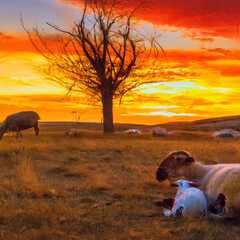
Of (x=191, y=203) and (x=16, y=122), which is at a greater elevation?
(x=16, y=122)

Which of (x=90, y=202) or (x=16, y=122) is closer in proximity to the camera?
(x=90, y=202)

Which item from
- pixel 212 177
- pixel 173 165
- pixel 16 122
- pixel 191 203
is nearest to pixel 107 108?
pixel 16 122

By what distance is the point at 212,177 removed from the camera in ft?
18.4

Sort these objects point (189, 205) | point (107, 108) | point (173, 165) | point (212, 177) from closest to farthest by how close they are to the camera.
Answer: point (189, 205), point (212, 177), point (173, 165), point (107, 108)

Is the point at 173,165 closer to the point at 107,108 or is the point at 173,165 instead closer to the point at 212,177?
the point at 212,177

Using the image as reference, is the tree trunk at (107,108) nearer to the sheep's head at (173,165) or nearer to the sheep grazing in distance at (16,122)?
the sheep grazing in distance at (16,122)

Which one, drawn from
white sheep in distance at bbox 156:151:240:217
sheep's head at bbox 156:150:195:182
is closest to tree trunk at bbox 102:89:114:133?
white sheep in distance at bbox 156:151:240:217

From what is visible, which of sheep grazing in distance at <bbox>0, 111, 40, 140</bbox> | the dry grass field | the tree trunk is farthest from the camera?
the tree trunk

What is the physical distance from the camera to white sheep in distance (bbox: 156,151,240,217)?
15.6 feet

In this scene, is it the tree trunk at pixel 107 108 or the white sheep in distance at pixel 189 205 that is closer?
the white sheep in distance at pixel 189 205

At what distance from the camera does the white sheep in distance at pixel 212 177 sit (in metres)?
4.75

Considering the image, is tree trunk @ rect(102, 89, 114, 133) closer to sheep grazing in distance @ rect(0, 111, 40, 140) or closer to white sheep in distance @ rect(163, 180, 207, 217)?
sheep grazing in distance @ rect(0, 111, 40, 140)

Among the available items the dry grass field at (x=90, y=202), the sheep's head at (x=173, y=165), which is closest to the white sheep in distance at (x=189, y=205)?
the dry grass field at (x=90, y=202)

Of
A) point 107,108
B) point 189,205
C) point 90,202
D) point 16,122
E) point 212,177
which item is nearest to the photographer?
point 189,205
